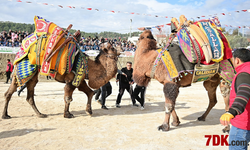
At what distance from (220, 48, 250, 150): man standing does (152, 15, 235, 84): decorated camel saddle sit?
84.9 inches

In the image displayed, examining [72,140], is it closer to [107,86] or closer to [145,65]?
[145,65]

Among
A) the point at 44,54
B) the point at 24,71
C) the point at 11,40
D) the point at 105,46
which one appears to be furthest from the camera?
the point at 11,40

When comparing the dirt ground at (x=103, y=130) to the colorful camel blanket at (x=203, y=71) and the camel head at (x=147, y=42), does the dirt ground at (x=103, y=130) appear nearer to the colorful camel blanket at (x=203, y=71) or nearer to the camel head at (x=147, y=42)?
Answer: the colorful camel blanket at (x=203, y=71)

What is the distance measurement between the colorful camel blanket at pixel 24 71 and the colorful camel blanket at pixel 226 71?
17.6ft

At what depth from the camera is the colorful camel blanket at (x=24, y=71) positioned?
5605 mm

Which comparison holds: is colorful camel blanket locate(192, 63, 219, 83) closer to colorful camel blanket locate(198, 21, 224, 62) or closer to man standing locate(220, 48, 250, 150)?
colorful camel blanket locate(198, 21, 224, 62)

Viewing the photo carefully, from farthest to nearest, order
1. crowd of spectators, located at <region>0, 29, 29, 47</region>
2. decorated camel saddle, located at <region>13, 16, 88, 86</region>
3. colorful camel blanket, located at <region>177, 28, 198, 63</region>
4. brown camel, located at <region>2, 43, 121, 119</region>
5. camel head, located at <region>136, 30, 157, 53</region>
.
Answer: crowd of spectators, located at <region>0, 29, 29, 47</region>, brown camel, located at <region>2, 43, 121, 119</region>, decorated camel saddle, located at <region>13, 16, 88, 86</region>, camel head, located at <region>136, 30, 157, 53</region>, colorful camel blanket, located at <region>177, 28, 198, 63</region>

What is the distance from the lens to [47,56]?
17.7 feet

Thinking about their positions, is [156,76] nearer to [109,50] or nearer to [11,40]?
[109,50]

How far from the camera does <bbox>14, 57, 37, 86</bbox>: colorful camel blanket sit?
561cm

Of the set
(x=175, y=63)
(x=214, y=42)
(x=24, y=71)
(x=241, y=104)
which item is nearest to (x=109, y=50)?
(x=175, y=63)

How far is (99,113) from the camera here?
6855 mm

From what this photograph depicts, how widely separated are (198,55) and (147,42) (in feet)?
4.71

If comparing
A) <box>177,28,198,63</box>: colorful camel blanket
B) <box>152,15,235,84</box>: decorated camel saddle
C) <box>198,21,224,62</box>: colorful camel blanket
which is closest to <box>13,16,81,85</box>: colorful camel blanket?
<box>152,15,235,84</box>: decorated camel saddle
